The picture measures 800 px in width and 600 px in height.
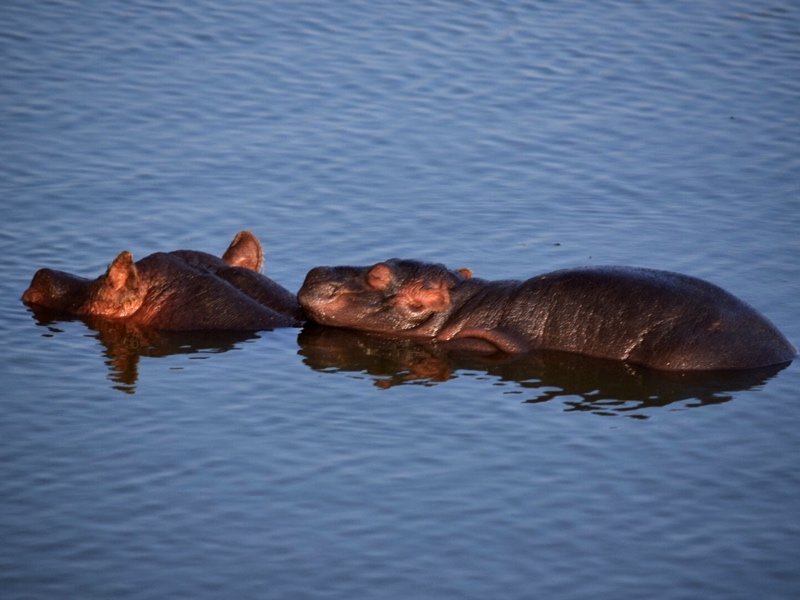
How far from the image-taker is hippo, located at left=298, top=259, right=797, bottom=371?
1207 cm

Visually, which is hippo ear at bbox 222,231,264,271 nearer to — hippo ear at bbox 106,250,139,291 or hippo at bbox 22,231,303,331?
hippo at bbox 22,231,303,331

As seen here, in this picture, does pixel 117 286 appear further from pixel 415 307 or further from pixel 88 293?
pixel 415 307

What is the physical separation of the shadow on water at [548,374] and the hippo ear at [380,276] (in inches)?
16.9

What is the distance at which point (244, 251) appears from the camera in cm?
1341

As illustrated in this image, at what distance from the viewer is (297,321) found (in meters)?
13.2

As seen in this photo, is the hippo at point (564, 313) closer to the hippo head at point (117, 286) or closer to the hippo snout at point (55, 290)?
the hippo head at point (117, 286)

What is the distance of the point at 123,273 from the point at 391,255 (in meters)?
2.59

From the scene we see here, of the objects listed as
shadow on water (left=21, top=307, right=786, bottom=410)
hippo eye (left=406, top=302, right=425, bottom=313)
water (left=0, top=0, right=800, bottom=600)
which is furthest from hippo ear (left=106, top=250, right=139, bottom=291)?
hippo eye (left=406, top=302, right=425, bottom=313)

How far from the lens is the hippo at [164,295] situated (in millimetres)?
12797

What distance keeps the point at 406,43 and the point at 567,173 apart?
4989 millimetres

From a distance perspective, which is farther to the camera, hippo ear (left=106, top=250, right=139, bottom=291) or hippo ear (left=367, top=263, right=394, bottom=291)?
hippo ear (left=367, top=263, right=394, bottom=291)

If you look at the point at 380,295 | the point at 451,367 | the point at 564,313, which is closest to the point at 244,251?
the point at 380,295

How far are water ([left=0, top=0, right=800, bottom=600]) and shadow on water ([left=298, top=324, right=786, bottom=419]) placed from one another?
0.03 meters

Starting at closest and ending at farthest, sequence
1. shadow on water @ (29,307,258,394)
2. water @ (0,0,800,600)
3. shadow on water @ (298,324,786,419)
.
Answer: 1. water @ (0,0,800,600)
2. shadow on water @ (298,324,786,419)
3. shadow on water @ (29,307,258,394)
